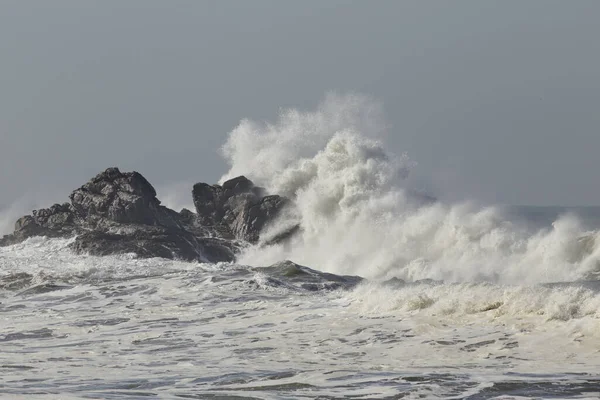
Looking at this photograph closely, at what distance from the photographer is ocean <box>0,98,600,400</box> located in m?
12.9

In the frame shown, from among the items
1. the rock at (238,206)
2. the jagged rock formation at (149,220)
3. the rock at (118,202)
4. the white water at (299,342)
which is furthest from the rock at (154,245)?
the white water at (299,342)

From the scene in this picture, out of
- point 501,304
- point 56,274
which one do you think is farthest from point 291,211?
point 501,304

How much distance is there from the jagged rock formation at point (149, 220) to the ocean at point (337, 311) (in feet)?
3.46

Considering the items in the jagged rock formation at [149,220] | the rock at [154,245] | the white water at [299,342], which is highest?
the jagged rock formation at [149,220]

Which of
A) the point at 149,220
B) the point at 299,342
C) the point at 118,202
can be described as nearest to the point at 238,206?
the point at 149,220

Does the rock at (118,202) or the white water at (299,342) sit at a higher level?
the rock at (118,202)

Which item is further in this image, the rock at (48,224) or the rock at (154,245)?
the rock at (48,224)

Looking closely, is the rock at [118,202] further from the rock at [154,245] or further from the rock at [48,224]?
the rock at [154,245]

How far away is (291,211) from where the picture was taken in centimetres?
3959

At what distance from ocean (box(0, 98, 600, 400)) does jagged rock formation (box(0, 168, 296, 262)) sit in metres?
1.05

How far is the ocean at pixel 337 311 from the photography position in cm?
1295

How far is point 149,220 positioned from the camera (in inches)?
1506

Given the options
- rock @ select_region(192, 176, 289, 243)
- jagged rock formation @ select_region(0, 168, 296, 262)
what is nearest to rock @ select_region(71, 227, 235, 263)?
jagged rock formation @ select_region(0, 168, 296, 262)

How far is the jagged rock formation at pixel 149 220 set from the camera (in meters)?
35.5
